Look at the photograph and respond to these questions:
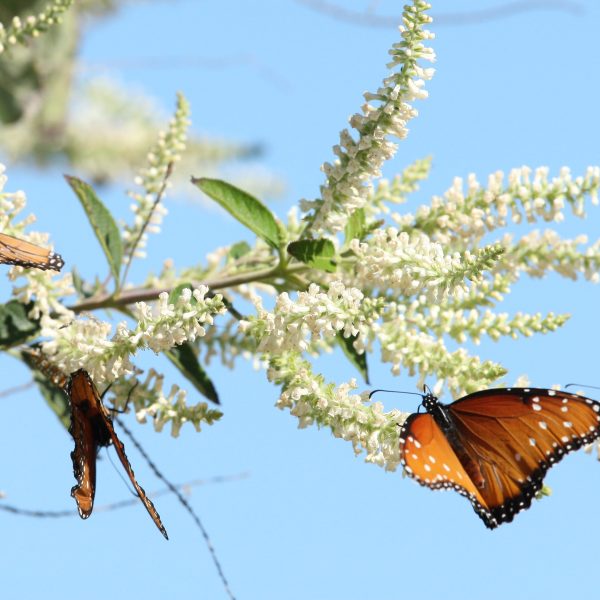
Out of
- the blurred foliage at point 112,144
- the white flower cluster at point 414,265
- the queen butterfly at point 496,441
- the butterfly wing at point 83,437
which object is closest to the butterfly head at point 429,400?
the queen butterfly at point 496,441

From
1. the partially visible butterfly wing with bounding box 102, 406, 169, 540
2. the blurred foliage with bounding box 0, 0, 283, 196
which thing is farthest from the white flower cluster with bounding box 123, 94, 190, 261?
the blurred foliage with bounding box 0, 0, 283, 196

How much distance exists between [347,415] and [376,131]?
47 centimetres

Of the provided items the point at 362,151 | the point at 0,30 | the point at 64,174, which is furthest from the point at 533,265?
the point at 0,30

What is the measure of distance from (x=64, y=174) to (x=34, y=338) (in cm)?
36

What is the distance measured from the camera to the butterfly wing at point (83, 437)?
5.49 feet

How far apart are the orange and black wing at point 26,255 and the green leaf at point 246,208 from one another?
0.34 meters

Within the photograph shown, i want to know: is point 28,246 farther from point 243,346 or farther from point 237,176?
point 237,176

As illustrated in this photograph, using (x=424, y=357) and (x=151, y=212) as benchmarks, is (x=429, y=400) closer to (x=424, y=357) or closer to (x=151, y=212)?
(x=424, y=357)

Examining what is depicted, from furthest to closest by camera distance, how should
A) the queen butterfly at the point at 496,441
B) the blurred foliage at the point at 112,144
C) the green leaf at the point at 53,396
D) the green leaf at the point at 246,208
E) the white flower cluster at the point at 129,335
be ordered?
1. the blurred foliage at the point at 112,144
2. the green leaf at the point at 53,396
3. the green leaf at the point at 246,208
4. the queen butterfly at the point at 496,441
5. the white flower cluster at the point at 129,335

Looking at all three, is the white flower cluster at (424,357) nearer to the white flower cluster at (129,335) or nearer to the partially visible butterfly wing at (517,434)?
the partially visible butterfly wing at (517,434)

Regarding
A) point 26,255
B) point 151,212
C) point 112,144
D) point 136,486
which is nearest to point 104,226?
point 151,212

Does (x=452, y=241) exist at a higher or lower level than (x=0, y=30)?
lower

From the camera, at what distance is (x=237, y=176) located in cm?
1103

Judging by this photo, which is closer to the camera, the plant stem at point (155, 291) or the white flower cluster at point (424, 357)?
the white flower cluster at point (424, 357)
